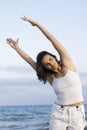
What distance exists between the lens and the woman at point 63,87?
579 cm

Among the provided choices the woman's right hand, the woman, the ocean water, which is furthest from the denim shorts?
the ocean water

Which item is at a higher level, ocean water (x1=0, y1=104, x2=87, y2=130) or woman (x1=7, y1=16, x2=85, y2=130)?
ocean water (x1=0, y1=104, x2=87, y2=130)

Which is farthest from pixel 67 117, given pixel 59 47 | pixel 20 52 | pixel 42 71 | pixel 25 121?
pixel 25 121

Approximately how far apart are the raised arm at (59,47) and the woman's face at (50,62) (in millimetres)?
129

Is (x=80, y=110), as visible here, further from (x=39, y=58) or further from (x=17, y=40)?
(x=17, y=40)

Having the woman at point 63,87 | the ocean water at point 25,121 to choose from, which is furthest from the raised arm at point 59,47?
the ocean water at point 25,121

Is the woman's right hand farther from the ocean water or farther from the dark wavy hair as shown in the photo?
the ocean water

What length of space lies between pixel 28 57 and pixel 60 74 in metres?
0.63

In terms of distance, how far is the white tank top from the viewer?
5801mm

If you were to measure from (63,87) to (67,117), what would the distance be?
0.39 meters

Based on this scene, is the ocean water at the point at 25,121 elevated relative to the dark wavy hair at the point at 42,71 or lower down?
elevated

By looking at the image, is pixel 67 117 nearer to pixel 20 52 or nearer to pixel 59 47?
pixel 59 47

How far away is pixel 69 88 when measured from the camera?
582 cm

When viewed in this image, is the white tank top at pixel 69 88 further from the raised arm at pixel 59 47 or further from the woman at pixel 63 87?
the raised arm at pixel 59 47
